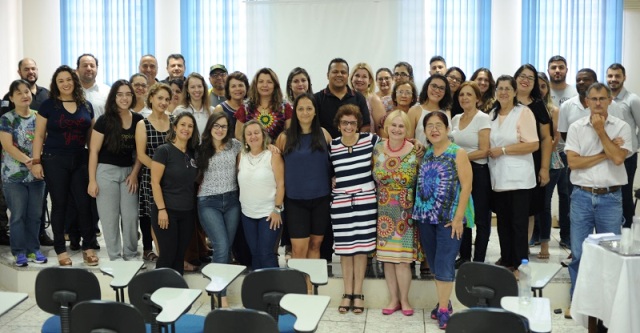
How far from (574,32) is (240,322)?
6127 mm

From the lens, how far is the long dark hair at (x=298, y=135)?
4.70m

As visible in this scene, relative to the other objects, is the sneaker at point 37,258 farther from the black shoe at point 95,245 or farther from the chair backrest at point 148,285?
the chair backrest at point 148,285

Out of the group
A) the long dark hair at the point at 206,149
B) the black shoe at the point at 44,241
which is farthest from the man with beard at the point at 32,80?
the long dark hair at the point at 206,149

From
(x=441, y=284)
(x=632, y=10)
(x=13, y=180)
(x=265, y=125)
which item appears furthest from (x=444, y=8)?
(x=13, y=180)

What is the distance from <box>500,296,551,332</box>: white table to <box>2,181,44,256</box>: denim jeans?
12.3 feet

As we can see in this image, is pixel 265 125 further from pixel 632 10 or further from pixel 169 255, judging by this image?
pixel 632 10

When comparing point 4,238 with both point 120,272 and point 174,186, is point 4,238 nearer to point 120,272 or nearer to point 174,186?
point 174,186

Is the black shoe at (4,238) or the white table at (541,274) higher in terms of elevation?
the white table at (541,274)

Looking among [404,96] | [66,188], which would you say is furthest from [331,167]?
[66,188]

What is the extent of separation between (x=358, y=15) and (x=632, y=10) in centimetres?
288

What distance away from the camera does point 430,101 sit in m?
4.97

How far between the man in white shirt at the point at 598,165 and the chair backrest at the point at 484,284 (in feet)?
3.65

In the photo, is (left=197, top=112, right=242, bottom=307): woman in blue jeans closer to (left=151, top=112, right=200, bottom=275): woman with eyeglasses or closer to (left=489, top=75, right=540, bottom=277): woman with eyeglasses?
(left=151, top=112, right=200, bottom=275): woman with eyeglasses

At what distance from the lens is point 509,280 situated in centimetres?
359
